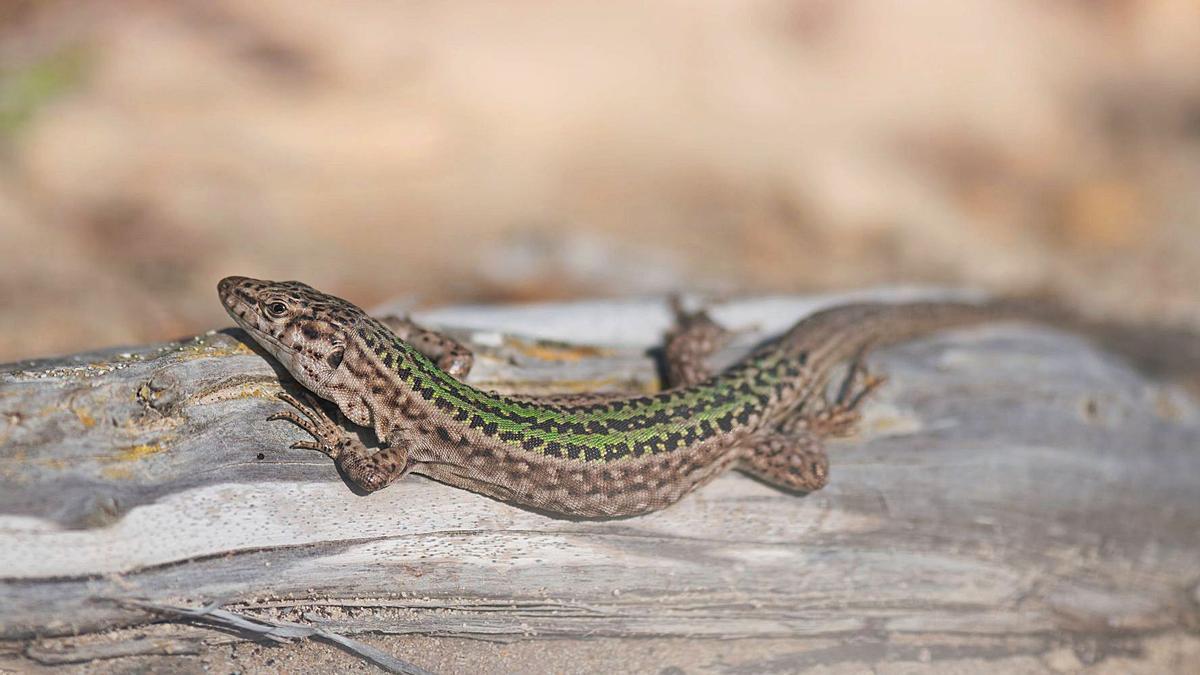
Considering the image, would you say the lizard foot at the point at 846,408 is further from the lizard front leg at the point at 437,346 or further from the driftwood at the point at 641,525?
the lizard front leg at the point at 437,346

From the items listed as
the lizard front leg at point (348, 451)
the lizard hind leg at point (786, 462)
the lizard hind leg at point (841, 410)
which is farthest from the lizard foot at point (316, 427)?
the lizard hind leg at point (841, 410)

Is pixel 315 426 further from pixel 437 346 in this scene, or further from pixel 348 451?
pixel 437 346

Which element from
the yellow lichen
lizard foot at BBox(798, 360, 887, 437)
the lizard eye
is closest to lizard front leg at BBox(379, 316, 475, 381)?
the lizard eye

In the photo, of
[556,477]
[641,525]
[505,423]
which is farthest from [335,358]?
[641,525]

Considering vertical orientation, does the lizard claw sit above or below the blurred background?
below

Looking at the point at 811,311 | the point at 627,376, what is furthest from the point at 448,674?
the point at 811,311

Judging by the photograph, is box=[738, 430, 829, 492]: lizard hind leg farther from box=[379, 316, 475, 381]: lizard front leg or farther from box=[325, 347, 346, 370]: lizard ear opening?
box=[325, 347, 346, 370]: lizard ear opening

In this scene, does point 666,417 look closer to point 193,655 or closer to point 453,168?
point 193,655
